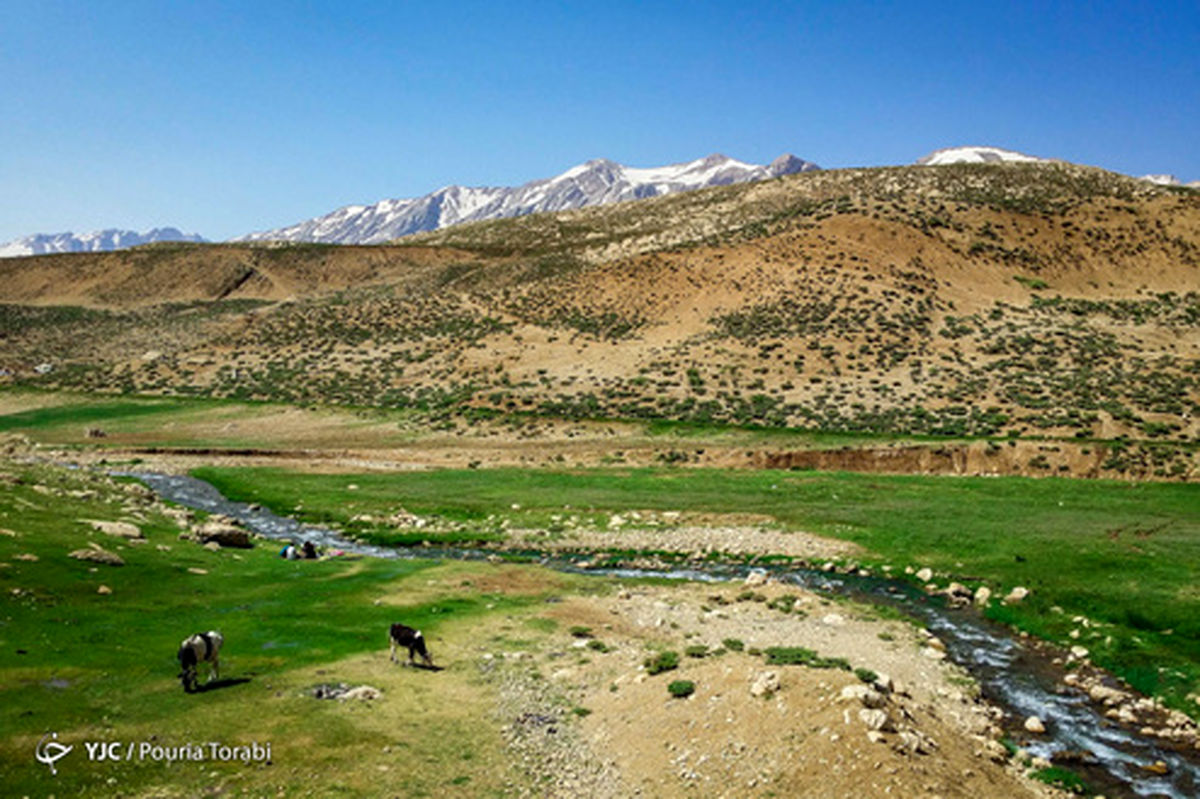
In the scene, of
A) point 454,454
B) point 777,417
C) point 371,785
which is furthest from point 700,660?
point 777,417

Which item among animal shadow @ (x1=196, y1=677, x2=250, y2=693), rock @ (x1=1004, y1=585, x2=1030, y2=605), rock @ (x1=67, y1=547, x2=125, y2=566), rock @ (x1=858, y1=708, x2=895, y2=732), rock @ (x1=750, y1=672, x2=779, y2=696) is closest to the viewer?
rock @ (x1=858, y1=708, x2=895, y2=732)

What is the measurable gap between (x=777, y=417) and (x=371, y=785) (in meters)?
55.6

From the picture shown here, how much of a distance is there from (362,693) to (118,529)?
700 inches

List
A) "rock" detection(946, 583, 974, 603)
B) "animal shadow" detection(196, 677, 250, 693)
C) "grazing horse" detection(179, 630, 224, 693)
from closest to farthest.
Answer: "grazing horse" detection(179, 630, 224, 693) → "animal shadow" detection(196, 677, 250, 693) → "rock" detection(946, 583, 974, 603)

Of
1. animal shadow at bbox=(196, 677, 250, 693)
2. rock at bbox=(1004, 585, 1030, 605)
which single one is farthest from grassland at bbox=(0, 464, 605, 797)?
rock at bbox=(1004, 585, 1030, 605)

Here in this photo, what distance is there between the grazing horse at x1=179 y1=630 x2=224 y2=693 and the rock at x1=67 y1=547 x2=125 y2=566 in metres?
9.42

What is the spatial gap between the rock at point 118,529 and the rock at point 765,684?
24.6 m

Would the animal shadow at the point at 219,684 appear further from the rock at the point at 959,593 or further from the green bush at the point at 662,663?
the rock at the point at 959,593

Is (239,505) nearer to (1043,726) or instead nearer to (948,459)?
(1043,726)

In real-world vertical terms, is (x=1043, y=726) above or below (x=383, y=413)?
below

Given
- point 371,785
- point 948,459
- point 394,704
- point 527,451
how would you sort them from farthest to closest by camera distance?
point 527,451 → point 948,459 → point 394,704 → point 371,785

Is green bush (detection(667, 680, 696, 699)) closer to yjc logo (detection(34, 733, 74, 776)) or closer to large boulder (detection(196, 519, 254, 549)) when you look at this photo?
yjc logo (detection(34, 733, 74, 776))

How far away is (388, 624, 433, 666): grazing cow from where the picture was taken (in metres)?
19.4

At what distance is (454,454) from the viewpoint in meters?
60.8
